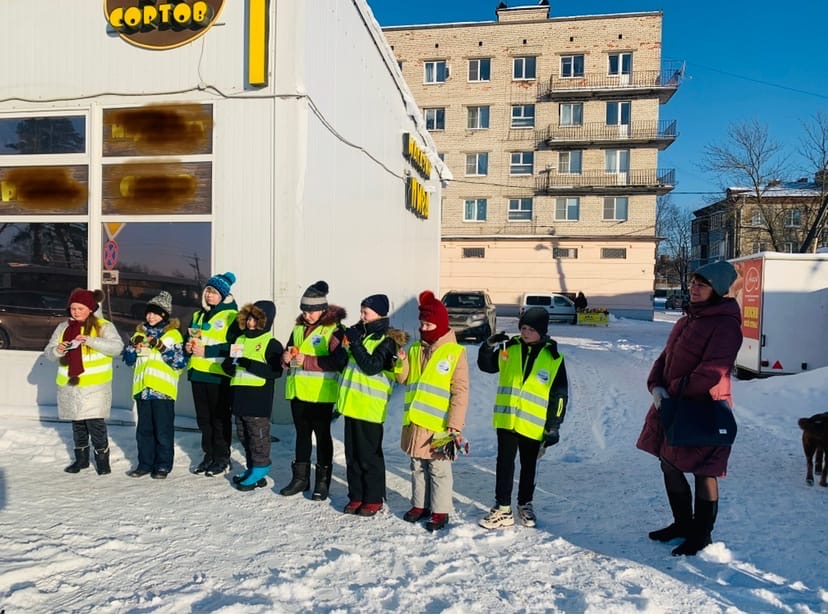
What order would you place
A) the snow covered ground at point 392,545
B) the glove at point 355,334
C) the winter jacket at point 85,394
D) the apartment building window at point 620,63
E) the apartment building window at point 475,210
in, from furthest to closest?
the apartment building window at point 475,210 < the apartment building window at point 620,63 < the winter jacket at point 85,394 < the glove at point 355,334 < the snow covered ground at point 392,545

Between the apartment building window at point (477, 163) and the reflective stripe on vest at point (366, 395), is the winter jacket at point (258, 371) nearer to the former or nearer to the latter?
the reflective stripe on vest at point (366, 395)

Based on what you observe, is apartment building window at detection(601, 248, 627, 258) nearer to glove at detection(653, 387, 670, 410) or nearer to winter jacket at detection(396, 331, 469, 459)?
glove at detection(653, 387, 670, 410)

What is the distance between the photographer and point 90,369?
16.3 feet

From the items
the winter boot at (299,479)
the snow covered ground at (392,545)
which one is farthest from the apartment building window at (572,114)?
the winter boot at (299,479)

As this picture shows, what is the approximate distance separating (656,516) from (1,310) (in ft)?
25.2

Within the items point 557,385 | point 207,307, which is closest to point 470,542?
point 557,385

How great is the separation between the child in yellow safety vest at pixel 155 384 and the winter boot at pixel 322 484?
1.40 meters

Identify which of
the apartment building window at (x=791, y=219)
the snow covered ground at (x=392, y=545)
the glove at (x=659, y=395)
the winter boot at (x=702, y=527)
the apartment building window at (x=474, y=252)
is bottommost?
the snow covered ground at (x=392, y=545)

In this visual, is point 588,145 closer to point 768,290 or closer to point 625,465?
point 768,290

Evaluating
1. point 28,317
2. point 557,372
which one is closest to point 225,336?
point 557,372

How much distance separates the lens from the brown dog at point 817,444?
4938mm

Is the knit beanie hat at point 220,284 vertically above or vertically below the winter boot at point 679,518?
above

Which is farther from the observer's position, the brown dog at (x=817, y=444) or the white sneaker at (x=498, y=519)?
the brown dog at (x=817, y=444)

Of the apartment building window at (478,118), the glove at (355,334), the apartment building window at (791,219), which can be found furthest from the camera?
the apartment building window at (478,118)
